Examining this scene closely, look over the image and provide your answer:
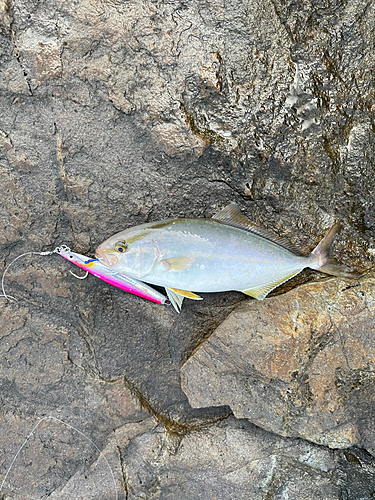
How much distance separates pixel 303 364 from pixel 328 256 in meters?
0.81

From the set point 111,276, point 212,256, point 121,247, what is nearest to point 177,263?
point 212,256

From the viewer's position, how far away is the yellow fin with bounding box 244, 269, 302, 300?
9.80ft

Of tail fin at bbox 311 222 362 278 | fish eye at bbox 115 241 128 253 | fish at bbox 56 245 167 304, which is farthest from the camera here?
fish at bbox 56 245 167 304

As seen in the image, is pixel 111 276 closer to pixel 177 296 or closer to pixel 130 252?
pixel 130 252

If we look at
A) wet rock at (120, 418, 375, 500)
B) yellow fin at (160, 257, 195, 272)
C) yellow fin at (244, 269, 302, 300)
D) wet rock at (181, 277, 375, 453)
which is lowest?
wet rock at (120, 418, 375, 500)

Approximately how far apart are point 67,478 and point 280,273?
229cm

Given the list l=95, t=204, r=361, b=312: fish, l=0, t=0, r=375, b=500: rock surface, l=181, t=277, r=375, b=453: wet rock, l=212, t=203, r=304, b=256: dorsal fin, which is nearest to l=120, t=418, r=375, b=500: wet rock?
l=0, t=0, r=375, b=500: rock surface

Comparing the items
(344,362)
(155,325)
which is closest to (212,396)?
(155,325)

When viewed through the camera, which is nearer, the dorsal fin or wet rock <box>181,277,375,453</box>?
wet rock <box>181,277,375,453</box>

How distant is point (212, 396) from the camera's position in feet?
9.71

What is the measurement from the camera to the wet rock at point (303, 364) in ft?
9.25

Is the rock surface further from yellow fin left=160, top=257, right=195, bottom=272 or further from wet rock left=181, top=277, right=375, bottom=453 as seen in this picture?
yellow fin left=160, top=257, right=195, bottom=272

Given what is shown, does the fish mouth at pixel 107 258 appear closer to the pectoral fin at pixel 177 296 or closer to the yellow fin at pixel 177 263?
the yellow fin at pixel 177 263

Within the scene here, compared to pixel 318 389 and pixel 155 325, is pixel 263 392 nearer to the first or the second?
pixel 318 389
